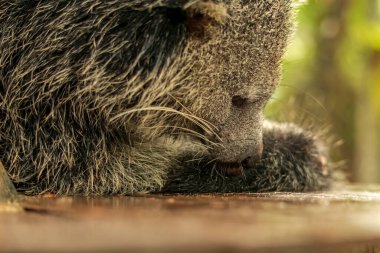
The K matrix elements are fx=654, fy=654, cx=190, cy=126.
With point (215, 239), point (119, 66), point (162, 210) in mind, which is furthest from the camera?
point (119, 66)

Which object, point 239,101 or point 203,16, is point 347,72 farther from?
point 203,16

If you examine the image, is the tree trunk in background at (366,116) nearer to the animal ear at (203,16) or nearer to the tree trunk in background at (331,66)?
the tree trunk in background at (331,66)

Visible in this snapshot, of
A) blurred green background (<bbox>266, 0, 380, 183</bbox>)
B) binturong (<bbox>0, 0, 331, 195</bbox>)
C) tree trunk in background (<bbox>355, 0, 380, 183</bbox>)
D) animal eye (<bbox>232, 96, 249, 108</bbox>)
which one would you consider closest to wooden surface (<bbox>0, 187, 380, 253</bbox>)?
binturong (<bbox>0, 0, 331, 195</bbox>)

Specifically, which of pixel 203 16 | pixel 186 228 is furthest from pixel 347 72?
pixel 186 228

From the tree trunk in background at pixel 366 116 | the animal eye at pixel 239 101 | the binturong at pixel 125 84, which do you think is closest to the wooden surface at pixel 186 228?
the binturong at pixel 125 84

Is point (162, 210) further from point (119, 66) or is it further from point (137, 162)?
point (137, 162)

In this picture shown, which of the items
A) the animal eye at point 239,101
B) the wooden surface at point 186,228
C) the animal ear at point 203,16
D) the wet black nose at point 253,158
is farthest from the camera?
the wet black nose at point 253,158

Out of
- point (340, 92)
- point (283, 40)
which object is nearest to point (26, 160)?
point (283, 40)
